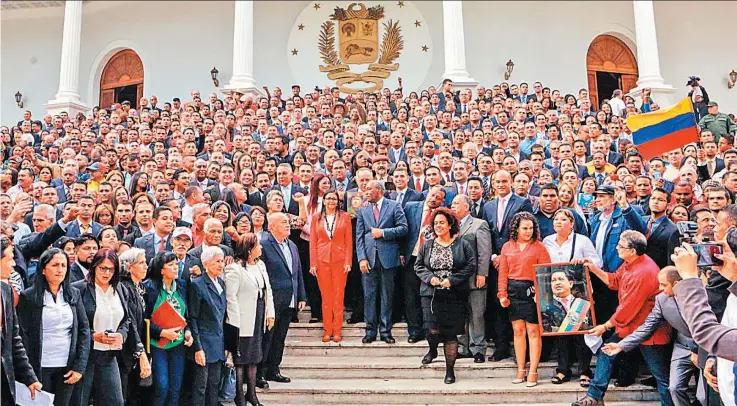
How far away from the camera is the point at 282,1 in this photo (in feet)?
67.2

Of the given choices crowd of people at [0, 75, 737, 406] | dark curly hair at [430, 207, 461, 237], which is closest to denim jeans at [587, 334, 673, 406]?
crowd of people at [0, 75, 737, 406]

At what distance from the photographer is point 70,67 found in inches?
748

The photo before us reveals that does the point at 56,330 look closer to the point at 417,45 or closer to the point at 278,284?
the point at 278,284

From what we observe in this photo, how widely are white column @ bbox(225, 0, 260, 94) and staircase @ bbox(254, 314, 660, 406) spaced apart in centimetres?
1054

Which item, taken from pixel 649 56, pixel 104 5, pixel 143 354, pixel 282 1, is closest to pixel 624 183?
pixel 143 354

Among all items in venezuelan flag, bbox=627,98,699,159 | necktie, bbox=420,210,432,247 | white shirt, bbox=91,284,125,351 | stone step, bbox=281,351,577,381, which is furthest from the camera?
venezuelan flag, bbox=627,98,699,159

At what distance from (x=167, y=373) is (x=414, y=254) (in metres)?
2.99

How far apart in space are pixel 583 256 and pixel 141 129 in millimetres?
8142

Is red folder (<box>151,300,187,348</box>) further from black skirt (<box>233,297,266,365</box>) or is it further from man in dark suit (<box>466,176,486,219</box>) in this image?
man in dark suit (<box>466,176,486,219</box>)

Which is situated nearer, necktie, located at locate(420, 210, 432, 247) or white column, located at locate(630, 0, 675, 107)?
necktie, located at locate(420, 210, 432, 247)

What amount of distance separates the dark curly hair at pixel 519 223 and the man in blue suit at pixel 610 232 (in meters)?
0.68

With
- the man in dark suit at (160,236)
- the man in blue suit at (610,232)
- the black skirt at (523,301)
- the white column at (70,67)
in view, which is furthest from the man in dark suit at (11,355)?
the white column at (70,67)

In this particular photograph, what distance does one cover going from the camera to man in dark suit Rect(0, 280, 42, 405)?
388 centimetres

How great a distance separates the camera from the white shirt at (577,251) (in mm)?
6512
